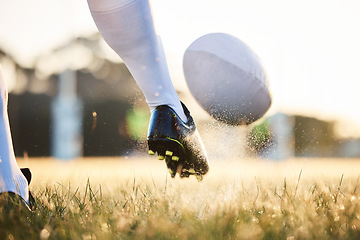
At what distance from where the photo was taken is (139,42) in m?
1.99

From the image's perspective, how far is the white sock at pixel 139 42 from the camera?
1907 millimetres

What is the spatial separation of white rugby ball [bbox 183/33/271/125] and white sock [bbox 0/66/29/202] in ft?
5.88

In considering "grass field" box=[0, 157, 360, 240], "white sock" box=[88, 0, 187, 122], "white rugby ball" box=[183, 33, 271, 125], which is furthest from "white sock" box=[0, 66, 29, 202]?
"white rugby ball" box=[183, 33, 271, 125]

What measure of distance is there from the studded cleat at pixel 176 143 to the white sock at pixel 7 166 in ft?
2.03

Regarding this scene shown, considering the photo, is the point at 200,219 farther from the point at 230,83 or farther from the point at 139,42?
the point at 230,83

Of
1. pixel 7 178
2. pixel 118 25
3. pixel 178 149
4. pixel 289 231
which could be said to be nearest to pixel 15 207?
pixel 7 178

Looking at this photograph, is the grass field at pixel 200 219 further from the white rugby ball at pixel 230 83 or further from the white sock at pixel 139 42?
the white rugby ball at pixel 230 83

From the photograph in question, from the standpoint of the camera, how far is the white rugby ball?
3.33 m

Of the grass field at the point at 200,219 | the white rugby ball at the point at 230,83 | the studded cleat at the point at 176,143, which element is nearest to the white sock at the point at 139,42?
the studded cleat at the point at 176,143

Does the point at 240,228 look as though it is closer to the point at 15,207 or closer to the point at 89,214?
the point at 89,214

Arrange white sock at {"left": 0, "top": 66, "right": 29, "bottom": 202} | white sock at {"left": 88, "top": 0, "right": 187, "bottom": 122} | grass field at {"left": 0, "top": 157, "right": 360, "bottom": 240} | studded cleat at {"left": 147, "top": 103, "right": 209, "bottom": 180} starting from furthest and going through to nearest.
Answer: studded cleat at {"left": 147, "top": 103, "right": 209, "bottom": 180}, white sock at {"left": 88, "top": 0, "right": 187, "bottom": 122}, white sock at {"left": 0, "top": 66, "right": 29, "bottom": 202}, grass field at {"left": 0, "top": 157, "right": 360, "bottom": 240}

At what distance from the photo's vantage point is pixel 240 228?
54.5 inches

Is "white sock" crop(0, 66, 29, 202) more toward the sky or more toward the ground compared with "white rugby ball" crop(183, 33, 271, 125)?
more toward the ground

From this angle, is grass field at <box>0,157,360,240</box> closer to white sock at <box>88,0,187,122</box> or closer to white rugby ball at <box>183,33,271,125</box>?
white sock at <box>88,0,187,122</box>
